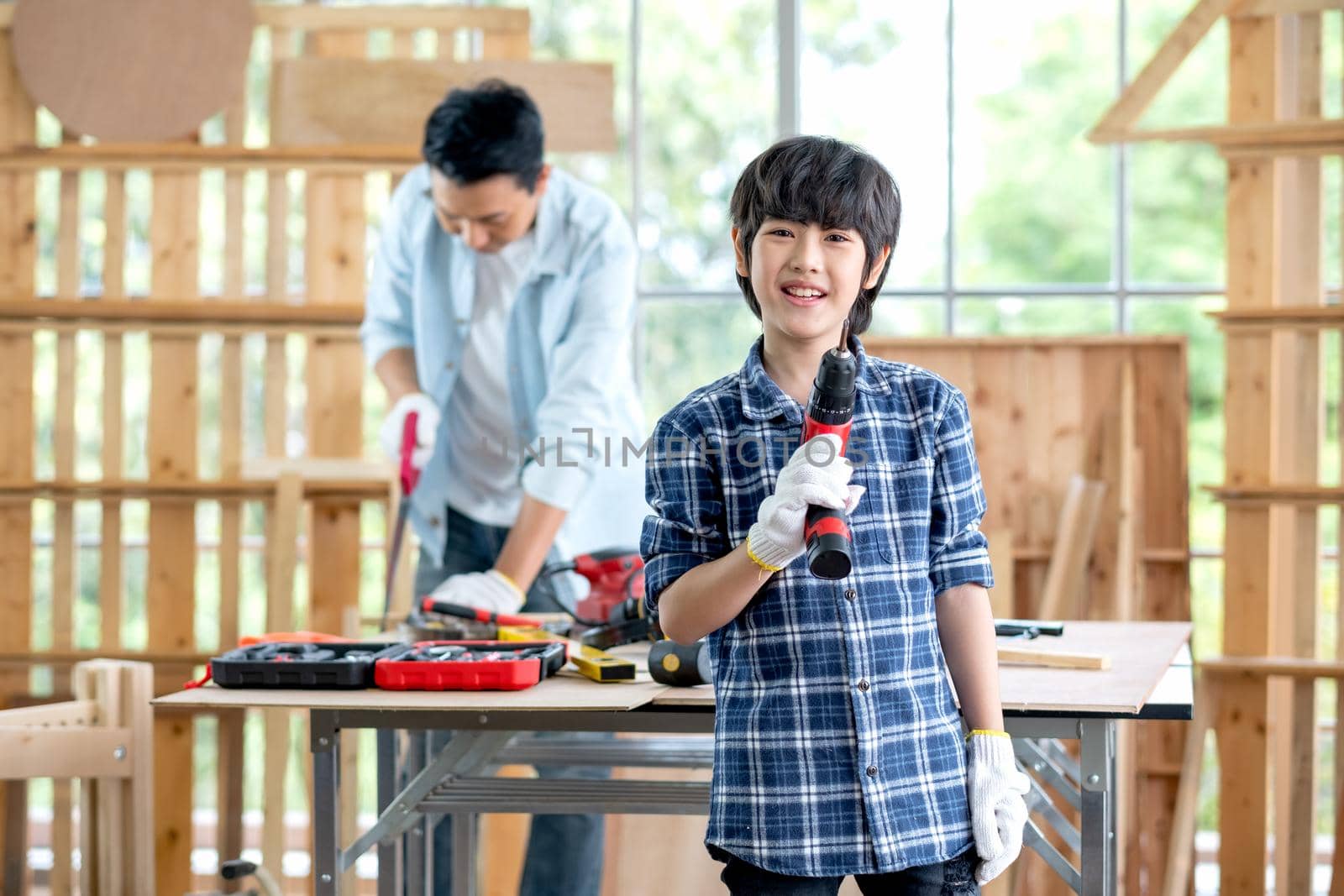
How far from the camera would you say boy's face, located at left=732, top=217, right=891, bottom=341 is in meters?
1.35

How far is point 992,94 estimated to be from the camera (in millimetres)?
6793

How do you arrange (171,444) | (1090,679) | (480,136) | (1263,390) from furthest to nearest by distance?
(171,444), (1263,390), (480,136), (1090,679)

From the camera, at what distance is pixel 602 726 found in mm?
1776

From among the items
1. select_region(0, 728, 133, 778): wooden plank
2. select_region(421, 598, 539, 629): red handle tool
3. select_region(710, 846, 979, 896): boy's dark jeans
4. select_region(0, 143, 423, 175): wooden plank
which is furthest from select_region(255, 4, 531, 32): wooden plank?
select_region(710, 846, 979, 896): boy's dark jeans

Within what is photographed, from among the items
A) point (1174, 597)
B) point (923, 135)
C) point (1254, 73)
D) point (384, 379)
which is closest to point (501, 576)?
point (384, 379)

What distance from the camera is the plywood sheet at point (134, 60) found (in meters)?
3.49

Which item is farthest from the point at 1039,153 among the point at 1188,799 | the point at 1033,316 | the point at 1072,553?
the point at 1188,799

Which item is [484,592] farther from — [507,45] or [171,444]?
[507,45]

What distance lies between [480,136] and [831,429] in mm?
1499

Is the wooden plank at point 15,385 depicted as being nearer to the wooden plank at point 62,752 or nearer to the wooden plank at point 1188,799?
the wooden plank at point 62,752

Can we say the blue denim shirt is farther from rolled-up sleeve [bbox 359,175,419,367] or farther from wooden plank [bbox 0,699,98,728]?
wooden plank [bbox 0,699,98,728]

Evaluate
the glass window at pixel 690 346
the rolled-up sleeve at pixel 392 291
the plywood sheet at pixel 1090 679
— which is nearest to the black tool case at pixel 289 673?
the plywood sheet at pixel 1090 679

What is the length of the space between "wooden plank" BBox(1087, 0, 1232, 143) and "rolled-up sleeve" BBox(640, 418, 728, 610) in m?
2.33

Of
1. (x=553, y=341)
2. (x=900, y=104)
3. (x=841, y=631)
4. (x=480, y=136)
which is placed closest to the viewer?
(x=841, y=631)
